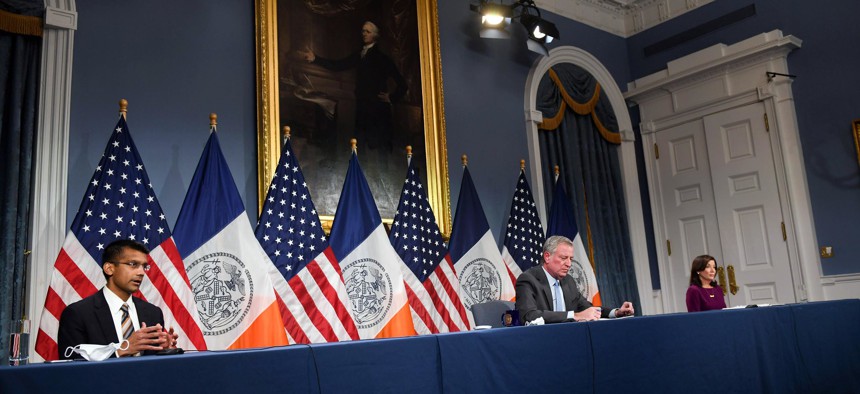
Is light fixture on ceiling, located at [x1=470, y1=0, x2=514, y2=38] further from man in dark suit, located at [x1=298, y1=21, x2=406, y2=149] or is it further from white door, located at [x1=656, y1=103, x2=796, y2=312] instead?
white door, located at [x1=656, y1=103, x2=796, y2=312]

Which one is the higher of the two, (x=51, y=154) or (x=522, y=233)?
(x=51, y=154)

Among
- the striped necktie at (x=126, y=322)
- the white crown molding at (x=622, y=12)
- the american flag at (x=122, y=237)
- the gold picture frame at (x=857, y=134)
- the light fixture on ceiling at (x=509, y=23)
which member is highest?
the white crown molding at (x=622, y=12)

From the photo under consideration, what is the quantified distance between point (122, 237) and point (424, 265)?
2.23 m

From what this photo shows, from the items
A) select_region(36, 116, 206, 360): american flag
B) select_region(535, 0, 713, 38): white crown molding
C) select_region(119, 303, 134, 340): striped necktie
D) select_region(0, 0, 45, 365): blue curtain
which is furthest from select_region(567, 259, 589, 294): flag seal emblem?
select_region(0, 0, 45, 365): blue curtain

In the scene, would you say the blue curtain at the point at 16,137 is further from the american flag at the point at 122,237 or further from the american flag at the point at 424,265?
the american flag at the point at 424,265

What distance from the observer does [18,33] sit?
417 cm

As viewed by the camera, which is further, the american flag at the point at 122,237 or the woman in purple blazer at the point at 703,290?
the woman in purple blazer at the point at 703,290

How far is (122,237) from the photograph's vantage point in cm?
396

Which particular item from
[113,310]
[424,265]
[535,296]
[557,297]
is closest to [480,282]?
[424,265]

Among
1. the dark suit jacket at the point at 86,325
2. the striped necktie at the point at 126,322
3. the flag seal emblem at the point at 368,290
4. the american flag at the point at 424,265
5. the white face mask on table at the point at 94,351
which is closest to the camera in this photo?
the white face mask on table at the point at 94,351

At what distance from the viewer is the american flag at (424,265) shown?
16.9 feet

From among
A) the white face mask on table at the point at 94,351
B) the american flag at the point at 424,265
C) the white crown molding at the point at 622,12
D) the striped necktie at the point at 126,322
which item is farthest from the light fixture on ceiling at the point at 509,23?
the white face mask on table at the point at 94,351

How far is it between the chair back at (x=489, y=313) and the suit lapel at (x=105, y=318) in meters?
2.05

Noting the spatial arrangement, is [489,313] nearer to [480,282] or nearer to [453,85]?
[480,282]
